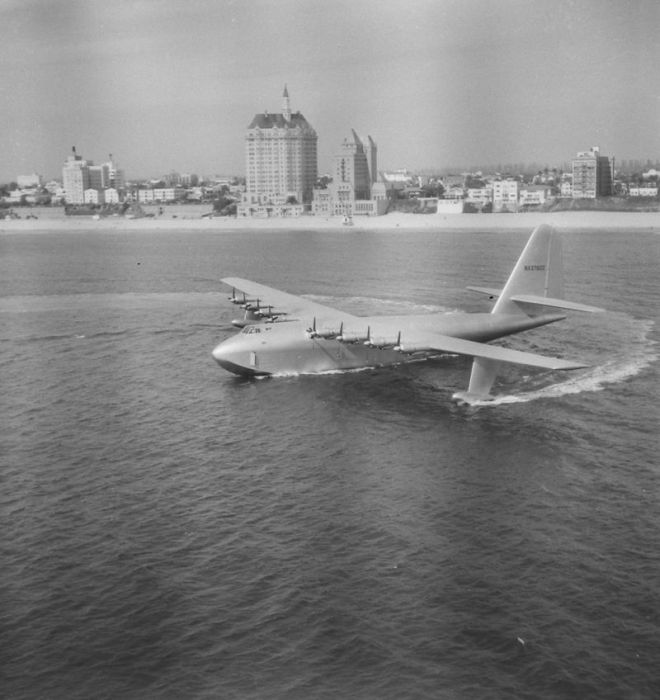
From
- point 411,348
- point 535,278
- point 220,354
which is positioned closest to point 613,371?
Answer: point 535,278

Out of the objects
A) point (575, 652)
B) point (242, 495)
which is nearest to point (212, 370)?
point (242, 495)

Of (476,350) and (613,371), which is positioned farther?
(613,371)

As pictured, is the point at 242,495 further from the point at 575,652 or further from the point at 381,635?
the point at 575,652

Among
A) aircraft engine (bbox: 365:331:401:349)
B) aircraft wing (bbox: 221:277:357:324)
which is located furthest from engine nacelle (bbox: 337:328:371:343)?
aircraft wing (bbox: 221:277:357:324)

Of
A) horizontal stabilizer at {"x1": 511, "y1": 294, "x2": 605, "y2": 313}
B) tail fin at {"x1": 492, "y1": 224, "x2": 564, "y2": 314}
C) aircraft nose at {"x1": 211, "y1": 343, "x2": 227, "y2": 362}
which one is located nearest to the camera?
aircraft nose at {"x1": 211, "y1": 343, "x2": 227, "y2": 362}

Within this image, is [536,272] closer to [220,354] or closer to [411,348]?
[411,348]

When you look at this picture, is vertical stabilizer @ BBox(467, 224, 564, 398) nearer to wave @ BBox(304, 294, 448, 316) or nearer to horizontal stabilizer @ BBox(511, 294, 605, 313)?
horizontal stabilizer @ BBox(511, 294, 605, 313)
